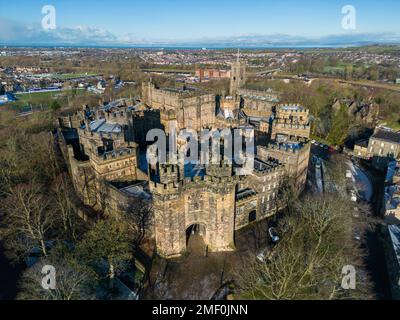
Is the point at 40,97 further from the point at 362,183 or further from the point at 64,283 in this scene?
the point at 362,183

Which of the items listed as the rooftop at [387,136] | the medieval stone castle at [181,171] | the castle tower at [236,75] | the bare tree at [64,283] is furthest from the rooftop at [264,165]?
the castle tower at [236,75]

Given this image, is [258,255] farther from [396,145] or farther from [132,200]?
[396,145]

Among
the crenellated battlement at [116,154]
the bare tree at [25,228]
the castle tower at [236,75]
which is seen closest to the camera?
the bare tree at [25,228]

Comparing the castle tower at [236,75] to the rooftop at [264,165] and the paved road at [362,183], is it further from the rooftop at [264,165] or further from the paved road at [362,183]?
the rooftop at [264,165]

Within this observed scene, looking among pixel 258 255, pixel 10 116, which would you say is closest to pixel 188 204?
pixel 258 255

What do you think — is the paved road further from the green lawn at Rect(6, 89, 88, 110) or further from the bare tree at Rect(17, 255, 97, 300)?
the green lawn at Rect(6, 89, 88, 110)

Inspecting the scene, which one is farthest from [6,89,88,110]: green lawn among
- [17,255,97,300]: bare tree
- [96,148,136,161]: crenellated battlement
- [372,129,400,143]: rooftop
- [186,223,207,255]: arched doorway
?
[372,129,400,143]: rooftop

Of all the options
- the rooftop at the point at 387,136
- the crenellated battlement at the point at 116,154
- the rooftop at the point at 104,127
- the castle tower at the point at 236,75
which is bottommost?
the rooftop at the point at 387,136
